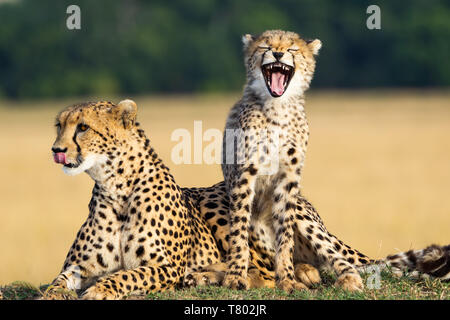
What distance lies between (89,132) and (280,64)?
1.20 metres

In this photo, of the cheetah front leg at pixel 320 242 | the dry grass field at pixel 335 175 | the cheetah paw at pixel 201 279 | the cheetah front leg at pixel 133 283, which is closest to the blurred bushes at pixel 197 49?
the dry grass field at pixel 335 175

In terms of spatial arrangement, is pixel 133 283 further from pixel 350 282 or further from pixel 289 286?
pixel 350 282

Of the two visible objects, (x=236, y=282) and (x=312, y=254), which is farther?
(x=312, y=254)

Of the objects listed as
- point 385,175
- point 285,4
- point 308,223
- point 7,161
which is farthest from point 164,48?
point 308,223

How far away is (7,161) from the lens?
874 inches

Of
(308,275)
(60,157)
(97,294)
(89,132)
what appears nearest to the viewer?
(97,294)

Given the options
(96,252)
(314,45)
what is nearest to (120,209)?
(96,252)

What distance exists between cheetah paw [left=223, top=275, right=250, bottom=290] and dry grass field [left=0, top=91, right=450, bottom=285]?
1203mm

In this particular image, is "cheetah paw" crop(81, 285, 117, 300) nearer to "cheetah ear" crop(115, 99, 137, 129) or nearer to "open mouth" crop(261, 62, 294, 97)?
"cheetah ear" crop(115, 99, 137, 129)

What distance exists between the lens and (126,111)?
4.64 m

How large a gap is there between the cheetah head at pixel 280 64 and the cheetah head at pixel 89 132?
0.82m

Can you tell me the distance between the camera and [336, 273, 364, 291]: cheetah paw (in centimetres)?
465

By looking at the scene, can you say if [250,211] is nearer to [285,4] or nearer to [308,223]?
[308,223]
